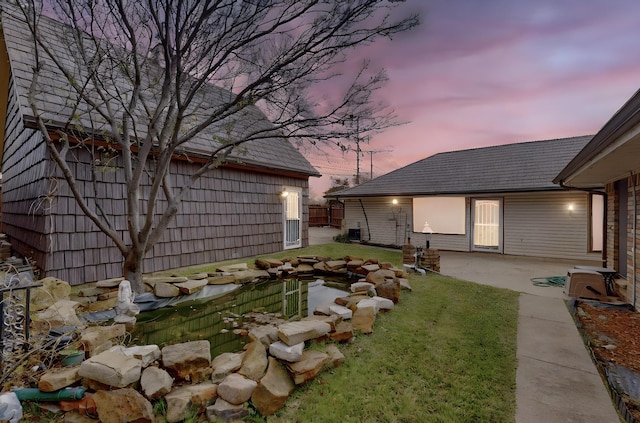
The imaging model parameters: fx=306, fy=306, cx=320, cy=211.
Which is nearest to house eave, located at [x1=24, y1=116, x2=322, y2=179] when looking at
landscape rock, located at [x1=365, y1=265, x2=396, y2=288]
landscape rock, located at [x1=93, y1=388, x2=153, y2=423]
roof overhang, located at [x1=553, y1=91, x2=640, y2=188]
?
landscape rock, located at [x1=365, y1=265, x2=396, y2=288]

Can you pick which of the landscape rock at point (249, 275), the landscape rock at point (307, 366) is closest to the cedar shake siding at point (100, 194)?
the landscape rock at point (249, 275)

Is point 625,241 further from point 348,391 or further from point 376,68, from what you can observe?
point 348,391

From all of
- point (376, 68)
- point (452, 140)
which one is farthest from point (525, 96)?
point (376, 68)

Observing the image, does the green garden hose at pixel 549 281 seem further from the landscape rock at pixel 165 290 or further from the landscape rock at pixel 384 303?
the landscape rock at pixel 165 290

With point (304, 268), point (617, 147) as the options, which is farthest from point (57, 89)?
point (617, 147)

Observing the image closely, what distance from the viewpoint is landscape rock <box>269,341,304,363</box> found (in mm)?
2584

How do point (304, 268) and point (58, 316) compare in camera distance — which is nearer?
point (58, 316)

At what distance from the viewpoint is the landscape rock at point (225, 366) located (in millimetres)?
2410

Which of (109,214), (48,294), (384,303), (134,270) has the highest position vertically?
(109,214)

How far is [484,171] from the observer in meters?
10.6

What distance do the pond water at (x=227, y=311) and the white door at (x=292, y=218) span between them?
291cm

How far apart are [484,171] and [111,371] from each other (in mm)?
11347

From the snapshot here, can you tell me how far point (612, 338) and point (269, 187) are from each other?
7.27m

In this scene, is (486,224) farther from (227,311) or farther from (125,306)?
(125,306)
